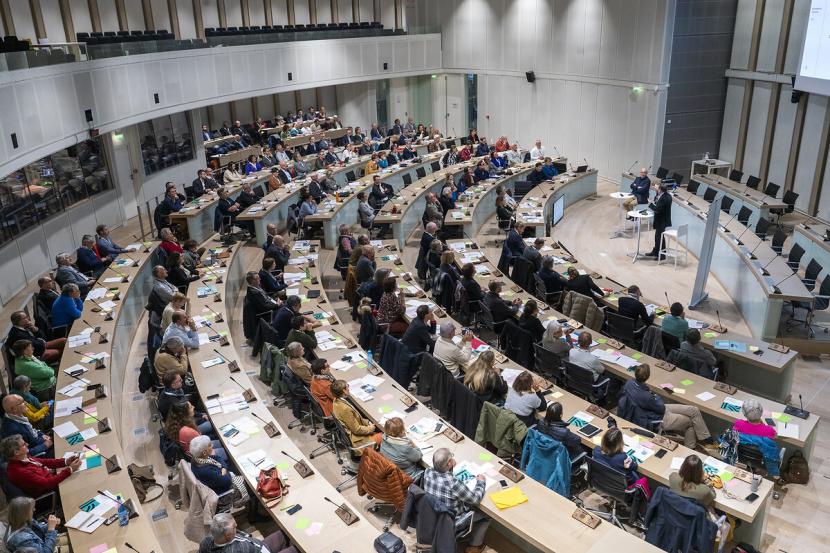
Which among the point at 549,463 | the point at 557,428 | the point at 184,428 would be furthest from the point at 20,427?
the point at 557,428

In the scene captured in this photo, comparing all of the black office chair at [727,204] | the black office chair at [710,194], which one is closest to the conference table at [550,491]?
the black office chair at [727,204]

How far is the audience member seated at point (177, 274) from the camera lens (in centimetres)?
1133

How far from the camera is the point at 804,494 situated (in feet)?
23.3

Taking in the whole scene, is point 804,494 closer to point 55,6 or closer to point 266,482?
point 266,482

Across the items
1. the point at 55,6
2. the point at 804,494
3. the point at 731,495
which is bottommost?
the point at 804,494

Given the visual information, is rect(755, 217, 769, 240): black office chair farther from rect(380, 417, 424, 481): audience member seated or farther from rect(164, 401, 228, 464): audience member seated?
rect(164, 401, 228, 464): audience member seated

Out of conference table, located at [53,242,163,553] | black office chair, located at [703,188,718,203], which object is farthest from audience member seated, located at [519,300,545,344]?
black office chair, located at [703,188,718,203]

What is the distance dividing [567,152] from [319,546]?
20.9 meters

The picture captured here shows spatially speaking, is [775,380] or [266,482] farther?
[775,380]

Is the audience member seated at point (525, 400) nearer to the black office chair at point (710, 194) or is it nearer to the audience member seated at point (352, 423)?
the audience member seated at point (352, 423)

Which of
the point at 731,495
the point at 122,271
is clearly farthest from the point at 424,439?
the point at 122,271

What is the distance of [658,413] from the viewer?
725 centimetres

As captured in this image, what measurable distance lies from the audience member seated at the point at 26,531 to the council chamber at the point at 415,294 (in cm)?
3

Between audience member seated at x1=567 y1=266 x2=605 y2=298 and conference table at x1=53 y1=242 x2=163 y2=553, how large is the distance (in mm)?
6804
